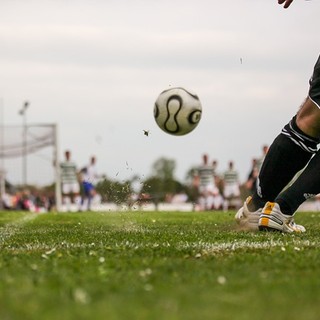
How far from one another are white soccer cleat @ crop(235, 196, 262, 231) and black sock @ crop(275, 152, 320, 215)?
0.28 m

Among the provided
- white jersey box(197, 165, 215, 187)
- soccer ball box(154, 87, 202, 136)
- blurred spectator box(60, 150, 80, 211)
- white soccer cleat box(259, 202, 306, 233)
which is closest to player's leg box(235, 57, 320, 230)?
white soccer cleat box(259, 202, 306, 233)

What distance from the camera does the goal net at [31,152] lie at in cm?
2800

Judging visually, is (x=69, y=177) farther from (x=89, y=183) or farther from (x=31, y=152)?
(x=31, y=152)

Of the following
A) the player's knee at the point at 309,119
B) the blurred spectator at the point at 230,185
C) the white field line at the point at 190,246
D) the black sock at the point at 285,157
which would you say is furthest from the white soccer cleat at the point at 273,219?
the blurred spectator at the point at 230,185

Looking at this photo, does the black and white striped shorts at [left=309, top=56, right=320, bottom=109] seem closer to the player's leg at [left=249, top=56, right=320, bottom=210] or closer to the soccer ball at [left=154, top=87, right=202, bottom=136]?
the player's leg at [left=249, top=56, right=320, bottom=210]

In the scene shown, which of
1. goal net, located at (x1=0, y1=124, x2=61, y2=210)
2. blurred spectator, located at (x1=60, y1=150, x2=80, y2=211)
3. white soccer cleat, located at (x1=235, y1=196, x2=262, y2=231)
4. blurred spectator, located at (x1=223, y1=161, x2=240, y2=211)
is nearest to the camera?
white soccer cleat, located at (x1=235, y1=196, x2=262, y2=231)

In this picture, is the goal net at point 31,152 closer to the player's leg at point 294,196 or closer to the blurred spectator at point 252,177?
the blurred spectator at point 252,177

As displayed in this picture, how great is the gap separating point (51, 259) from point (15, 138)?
25886mm

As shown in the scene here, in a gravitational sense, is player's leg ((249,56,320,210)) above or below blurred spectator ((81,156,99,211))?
above

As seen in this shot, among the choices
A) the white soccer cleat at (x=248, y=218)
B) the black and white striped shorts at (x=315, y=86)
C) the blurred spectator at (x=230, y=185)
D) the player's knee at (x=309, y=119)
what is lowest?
the blurred spectator at (x=230, y=185)

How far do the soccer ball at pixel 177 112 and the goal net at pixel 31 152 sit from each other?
2019 centimetres

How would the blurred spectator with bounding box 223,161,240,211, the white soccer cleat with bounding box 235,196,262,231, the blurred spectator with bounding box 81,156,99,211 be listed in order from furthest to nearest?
1. the blurred spectator with bounding box 223,161,240,211
2. the blurred spectator with bounding box 81,156,99,211
3. the white soccer cleat with bounding box 235,196,262,231

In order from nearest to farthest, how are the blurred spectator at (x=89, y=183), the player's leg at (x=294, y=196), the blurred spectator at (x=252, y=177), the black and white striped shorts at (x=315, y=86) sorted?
1. the black and white striped shorts at (x=315, y=86)
2. the player's leg at (x=294, y=196)
3. the blurred spectator at (x=252, y=177)
4. the blurred spectator at (x=89, y=183)

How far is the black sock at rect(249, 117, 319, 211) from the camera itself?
241 inches
